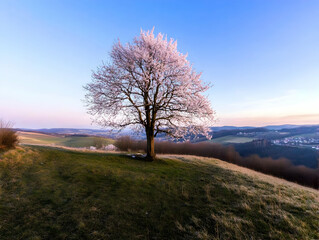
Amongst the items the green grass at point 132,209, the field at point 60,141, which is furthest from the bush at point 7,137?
the field at point 60,141

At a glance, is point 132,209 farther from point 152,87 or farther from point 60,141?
point 60,141

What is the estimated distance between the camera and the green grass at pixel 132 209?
5.28 m

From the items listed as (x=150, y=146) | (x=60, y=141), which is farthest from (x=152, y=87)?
(x=60, y=141)

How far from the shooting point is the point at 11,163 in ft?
35.1

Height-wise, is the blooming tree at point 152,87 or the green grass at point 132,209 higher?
the blooming tree at point 152,87

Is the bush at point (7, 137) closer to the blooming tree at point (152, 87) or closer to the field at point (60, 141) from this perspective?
the blooming tree at point (152, 87)

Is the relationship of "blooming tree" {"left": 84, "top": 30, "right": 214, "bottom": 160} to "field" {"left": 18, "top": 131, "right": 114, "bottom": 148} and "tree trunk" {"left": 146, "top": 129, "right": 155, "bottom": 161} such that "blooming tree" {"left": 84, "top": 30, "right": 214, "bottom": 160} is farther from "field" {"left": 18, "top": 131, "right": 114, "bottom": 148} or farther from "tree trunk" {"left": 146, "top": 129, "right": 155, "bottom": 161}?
"field" {"left": 18, "top": 131, "right": 114, "bottom": 148}

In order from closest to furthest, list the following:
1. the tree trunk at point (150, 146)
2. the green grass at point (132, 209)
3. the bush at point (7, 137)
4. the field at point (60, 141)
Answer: the green grass at point (132, 209) < the bush at point (7, 137) < the tree trunk at point (150, 146) < the field at point (60, 141)

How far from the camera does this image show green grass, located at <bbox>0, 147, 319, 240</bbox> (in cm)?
528

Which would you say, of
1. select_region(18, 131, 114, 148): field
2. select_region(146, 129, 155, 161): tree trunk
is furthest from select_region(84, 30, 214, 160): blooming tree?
select_region(18, 131, 114, 148): field

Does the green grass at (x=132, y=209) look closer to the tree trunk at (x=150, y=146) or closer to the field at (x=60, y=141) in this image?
the tree trunk at (x=150, y=146)

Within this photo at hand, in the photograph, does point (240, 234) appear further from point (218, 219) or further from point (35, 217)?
point (35, 217)

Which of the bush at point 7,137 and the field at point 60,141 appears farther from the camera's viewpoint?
the field at point 60,141

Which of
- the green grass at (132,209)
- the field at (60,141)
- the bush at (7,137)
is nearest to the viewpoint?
the green grass at (132,209)
